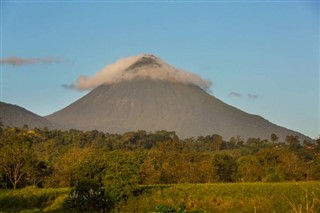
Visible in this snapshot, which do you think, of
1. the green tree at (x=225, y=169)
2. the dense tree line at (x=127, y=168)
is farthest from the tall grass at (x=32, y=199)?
the green tree at (x=225, y=169)

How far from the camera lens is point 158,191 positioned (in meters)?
38.1

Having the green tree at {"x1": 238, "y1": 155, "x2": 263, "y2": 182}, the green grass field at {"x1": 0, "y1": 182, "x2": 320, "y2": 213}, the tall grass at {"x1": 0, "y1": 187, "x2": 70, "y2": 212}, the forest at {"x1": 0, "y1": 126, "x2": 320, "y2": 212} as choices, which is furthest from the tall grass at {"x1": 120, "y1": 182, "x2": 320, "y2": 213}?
the green tree at {"x1": 238, "y1": 155, "x2": 263, "y2": 182}

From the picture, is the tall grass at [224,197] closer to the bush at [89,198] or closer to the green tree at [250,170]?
the bush at [89,198]

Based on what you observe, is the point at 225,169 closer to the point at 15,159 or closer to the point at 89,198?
the point at 15,159

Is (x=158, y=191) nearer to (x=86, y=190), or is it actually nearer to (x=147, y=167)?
(x=86, y=190)

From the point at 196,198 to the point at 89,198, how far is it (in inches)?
350

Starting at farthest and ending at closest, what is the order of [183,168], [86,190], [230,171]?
[230,171]
[183,168]
[86,190]

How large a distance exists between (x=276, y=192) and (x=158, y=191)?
30.5 ft

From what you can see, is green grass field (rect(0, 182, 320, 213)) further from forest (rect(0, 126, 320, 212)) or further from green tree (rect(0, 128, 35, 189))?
green tree (rect(0, 128, 35, 189))

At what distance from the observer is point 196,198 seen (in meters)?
36.9

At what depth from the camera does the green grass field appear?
114 feet

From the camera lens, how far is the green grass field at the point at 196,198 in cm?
3481

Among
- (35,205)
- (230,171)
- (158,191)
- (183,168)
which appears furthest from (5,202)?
(230,171)

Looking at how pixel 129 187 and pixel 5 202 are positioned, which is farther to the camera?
pixel 5 202
